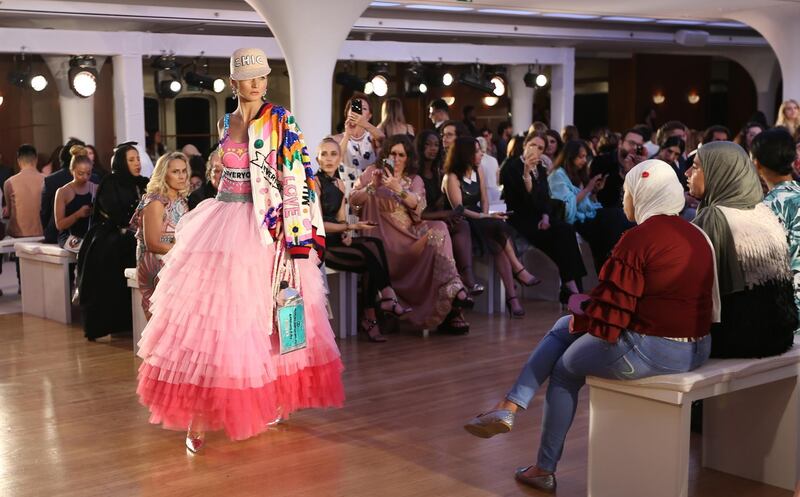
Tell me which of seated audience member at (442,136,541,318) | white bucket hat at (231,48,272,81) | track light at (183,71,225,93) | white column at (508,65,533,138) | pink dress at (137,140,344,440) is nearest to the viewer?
pink dress at (137,140,344,440)

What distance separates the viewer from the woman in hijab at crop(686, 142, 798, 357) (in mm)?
4066

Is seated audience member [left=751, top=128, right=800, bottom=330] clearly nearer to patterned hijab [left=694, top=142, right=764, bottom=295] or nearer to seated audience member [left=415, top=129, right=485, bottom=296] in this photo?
patterned hijab [left=694, top=142, right=764, bottom=295]

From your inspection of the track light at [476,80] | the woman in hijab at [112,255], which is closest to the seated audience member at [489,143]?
the track light at [476,80]

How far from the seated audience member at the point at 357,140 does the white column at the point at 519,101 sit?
334 inches

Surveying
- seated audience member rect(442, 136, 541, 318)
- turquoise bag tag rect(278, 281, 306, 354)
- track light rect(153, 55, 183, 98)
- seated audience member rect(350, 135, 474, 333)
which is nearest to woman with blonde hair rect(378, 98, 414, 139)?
seated audience member rect(442, 136, 541, 318)

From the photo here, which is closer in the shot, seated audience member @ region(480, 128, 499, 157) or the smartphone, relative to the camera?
the smartphone

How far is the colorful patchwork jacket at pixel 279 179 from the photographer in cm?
459

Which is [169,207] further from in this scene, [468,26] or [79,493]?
[468,26]

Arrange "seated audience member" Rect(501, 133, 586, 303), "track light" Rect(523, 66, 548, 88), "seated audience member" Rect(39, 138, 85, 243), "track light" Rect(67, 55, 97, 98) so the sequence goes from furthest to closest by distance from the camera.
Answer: "track light" Rect(523, 66, 548, 88), "track light" Rect(67, 55, 97, 98), "seated audience member" Rect(39, 138, 85, 243), "seated audience member" Rect(501, 133, 586, 303)

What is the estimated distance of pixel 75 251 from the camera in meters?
7.73

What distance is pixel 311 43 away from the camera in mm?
8305

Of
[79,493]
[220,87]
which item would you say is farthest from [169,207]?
[220,87]

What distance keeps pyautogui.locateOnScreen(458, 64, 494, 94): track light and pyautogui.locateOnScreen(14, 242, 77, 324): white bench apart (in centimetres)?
781

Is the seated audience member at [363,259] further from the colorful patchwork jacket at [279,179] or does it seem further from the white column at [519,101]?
the white column at [519,101]
